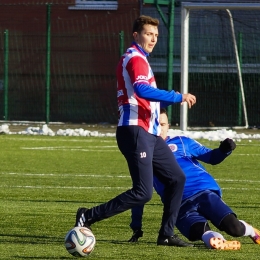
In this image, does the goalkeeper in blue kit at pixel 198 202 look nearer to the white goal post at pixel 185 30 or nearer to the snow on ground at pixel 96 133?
the white goal post at pixel 185 30

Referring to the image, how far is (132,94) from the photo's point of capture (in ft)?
24.7

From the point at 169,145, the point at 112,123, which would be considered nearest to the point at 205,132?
the point at 112,123

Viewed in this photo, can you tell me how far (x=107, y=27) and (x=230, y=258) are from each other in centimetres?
2042

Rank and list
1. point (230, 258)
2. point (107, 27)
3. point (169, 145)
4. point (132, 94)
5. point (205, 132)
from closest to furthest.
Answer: point (230, 258), point (132, 94), point (169, 145), point (205, 132), point (107, 27)

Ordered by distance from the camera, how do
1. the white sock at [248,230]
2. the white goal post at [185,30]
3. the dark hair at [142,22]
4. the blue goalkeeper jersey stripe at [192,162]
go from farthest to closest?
the white goal post at [185,30], the blue goalkeeper jersey stripe at [192,162], the white sock at [248,230], the dark hair at [142,22]

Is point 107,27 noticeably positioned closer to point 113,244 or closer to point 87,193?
point 87,193

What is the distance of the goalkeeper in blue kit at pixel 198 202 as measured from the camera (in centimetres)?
782

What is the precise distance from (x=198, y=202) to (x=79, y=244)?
4.71 ft

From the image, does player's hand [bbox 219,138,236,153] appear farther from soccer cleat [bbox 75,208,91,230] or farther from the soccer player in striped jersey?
soccer cleat [bbox 75,208,91,230]

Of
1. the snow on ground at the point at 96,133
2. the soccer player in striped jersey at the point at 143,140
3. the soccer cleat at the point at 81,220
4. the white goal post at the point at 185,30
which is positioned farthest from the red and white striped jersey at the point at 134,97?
the snow on ground at the point at 96,133

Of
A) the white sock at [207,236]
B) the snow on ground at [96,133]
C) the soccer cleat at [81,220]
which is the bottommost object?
the snow on ground at [96,133]

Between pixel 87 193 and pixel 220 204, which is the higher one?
pixel 220 204

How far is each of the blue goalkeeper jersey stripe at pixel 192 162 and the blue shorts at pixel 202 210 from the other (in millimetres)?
67

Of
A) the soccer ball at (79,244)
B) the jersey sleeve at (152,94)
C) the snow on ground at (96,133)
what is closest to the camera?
the soccer ball at (79,244)
